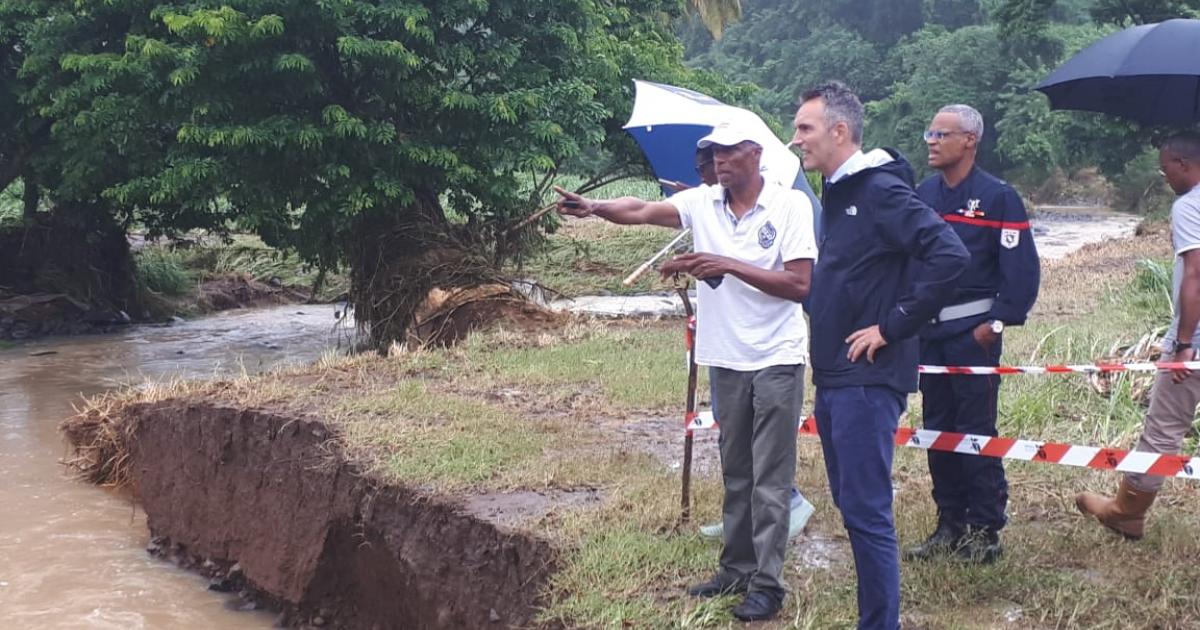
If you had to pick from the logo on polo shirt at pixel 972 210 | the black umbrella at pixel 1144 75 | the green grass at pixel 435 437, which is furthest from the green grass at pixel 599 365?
the black umbrella at pixel 1144 75

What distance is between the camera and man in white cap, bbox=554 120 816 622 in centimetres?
402

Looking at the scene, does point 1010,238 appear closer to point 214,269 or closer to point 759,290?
point 759,290

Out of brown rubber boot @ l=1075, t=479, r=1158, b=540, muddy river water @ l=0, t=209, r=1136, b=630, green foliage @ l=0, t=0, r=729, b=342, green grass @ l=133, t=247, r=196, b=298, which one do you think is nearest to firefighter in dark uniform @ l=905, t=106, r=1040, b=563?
brown rubber boot @ l=1075, t=479, r=1158, b=540

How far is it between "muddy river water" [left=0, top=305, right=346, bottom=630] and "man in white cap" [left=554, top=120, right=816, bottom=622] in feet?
12.5

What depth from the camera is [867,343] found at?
12.1 feet

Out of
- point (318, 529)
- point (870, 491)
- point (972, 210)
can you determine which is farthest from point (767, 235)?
point (318, 529)

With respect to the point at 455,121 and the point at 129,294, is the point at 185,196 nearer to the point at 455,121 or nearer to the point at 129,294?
the point at 455,121

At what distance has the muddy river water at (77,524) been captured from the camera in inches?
274

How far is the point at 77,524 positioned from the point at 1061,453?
7010 millimetres

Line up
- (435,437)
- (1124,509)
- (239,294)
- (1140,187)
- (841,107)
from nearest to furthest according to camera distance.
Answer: (841,107) → (1124,509) → (435,437) → (239,294) → (1140,187)

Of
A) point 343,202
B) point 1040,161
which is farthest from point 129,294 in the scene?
point 1040,161

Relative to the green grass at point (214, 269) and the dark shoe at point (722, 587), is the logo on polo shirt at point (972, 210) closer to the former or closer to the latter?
the dark shoe at point (722, 587)

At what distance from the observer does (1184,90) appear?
15.7ft

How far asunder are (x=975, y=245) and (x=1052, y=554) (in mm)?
1305
